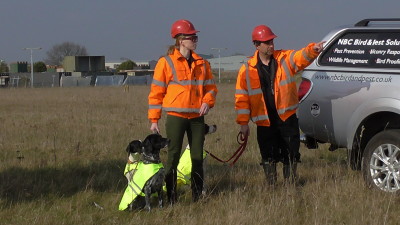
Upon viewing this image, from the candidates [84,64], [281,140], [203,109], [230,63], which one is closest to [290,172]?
[281,140]

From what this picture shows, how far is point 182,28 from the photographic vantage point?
19.3 ft

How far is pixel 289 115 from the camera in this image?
6.50 m

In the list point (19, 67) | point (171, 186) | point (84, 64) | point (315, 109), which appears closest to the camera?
point (171, 186)

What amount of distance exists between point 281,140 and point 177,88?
1.54 meters

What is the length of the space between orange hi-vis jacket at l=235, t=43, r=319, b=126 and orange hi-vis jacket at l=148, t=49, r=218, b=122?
0.68 m

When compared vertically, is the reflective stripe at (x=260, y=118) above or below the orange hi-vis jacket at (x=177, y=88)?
below

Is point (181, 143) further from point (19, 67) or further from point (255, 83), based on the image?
point (19, 67)

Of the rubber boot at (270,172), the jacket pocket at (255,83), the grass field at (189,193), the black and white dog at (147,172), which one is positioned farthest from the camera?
the rubber boot at (270,172)

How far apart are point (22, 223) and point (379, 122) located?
3871 mm

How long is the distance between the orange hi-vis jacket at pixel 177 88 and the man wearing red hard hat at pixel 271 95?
699 mm

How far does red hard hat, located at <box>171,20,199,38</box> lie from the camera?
586 centimetres

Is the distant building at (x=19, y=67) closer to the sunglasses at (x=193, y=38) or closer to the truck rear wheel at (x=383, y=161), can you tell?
the sunglasses at (x=193, y=38)

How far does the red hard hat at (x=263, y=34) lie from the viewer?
6320 millimetres

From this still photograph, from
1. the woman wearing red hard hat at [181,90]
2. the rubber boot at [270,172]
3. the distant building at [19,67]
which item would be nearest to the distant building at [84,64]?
the distant building at [19,67]
